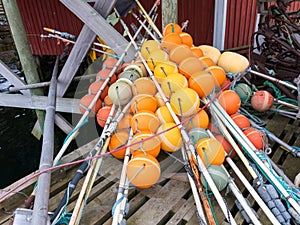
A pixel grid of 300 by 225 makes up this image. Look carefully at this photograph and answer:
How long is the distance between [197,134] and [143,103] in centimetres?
61

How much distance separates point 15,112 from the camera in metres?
8.17

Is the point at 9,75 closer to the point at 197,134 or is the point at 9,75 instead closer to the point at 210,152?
the point at 197,134

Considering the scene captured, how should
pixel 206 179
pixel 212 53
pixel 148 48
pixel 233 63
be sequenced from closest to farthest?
pixel 206 179 → pixel 148 48 → pixel 233 63 → pixel 212 53

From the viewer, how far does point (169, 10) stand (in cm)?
324

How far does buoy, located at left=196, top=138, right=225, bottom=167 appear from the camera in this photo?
80.8 inches

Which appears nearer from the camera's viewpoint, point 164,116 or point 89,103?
point 164,116

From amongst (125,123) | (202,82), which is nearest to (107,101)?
(125,123)

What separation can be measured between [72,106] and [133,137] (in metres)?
2.05

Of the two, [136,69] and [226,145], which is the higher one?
[136,69]

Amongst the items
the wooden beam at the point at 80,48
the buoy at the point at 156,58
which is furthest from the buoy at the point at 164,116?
the wooden beam at the point at 80,48

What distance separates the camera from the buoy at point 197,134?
2236 millimetres

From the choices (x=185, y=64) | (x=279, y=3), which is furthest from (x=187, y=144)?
(x=279, y=3)

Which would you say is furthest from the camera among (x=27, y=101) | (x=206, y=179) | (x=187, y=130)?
(x=27, y=101)

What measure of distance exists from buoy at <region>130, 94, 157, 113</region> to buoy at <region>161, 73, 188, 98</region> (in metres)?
0.17
